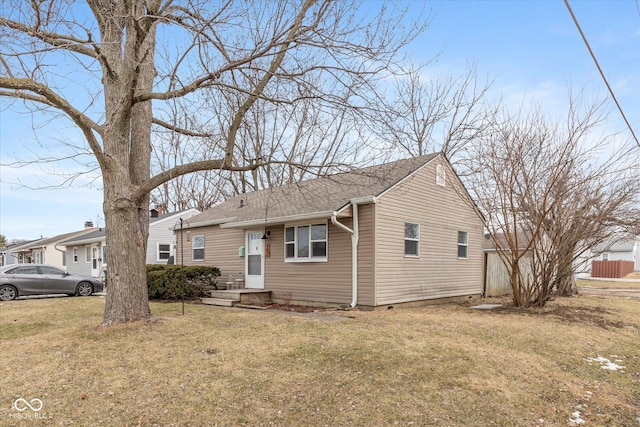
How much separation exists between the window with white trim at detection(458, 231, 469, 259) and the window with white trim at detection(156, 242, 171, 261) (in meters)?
15.5

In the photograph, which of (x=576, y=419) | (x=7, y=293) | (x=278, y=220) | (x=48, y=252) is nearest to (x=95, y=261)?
(x=48, y=252)

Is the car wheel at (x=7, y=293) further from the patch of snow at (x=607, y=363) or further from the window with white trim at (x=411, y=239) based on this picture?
the patch of snow at (x=607, y=363)

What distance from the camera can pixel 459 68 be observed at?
46.7 feet

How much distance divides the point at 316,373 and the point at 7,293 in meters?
14.7

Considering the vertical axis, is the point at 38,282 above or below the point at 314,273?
below

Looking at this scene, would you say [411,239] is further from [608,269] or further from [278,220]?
[608,269]

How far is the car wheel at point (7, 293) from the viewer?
14789 millimetres

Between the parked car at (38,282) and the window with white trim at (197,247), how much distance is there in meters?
4.33

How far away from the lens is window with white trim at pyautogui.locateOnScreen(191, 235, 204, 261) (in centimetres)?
1648

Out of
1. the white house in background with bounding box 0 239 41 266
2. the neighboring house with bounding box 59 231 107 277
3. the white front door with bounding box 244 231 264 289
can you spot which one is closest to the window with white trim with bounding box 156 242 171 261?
the neighboring house with bounding box 59 231 107 277

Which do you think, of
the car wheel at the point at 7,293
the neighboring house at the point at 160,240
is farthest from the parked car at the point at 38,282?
the neighboring house at the point at 160,240

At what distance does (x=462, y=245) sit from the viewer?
14.8 metres

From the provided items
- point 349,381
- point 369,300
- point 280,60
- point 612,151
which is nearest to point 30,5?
point 280,60

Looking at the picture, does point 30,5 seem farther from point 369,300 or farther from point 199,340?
point 369,300
